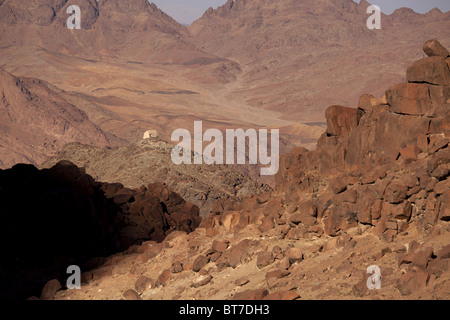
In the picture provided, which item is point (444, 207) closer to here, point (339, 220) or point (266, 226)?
point (339, 220)

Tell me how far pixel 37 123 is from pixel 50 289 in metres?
65.4

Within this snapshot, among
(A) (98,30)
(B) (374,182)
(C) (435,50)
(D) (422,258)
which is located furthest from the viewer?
(A) (98,30)

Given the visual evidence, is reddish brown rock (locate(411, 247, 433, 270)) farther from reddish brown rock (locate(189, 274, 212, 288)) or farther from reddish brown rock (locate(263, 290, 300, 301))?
reddish brown rock (locate(189, 274, 212, 288))

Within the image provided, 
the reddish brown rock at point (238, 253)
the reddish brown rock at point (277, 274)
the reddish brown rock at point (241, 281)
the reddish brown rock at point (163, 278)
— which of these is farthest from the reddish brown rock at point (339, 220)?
the reddish brown rock at point (163, 278)

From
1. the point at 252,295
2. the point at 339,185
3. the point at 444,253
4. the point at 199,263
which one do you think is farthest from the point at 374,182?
the point at 252,295

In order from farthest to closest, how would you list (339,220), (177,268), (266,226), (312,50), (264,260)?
1. (312,50)
2. (266,226)
3. (177,268)
4. (339,220)
5. (264,260)

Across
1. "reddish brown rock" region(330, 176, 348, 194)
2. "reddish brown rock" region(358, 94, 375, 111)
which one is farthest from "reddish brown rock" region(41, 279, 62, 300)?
"reddish brown rock" region(358, 94, 375, 111)

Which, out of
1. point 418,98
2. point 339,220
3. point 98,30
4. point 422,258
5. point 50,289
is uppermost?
point 98,30

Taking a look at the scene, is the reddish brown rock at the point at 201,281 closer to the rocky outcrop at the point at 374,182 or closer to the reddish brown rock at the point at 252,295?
the rocky outcrop at the point at 374,182

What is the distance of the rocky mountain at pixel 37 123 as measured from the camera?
69.9 m

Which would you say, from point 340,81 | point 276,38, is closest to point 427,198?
point 340,81

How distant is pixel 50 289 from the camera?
44.7 feet

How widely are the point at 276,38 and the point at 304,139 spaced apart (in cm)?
9491

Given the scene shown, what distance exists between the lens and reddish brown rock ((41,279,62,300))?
13.5m
